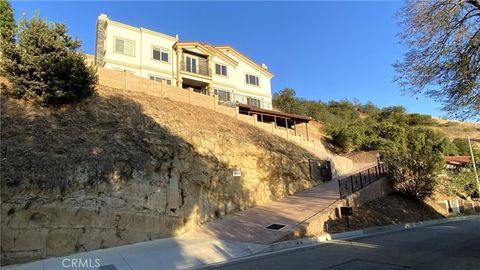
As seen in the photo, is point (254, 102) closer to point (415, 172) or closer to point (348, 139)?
point (348, 139)

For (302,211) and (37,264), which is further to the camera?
(302,211)

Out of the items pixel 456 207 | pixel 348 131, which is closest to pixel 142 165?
pixel 456 207

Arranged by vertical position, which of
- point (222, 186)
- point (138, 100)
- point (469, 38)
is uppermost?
point (138, 100)

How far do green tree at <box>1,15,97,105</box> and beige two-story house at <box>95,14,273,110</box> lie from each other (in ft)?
44.4

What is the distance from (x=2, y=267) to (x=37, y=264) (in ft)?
2.76

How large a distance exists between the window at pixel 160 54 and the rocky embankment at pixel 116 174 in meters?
13.0

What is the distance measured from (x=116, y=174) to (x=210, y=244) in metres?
4.43

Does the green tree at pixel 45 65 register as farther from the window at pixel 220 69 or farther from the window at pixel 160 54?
the window at pixel 220 69

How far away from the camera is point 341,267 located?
842 centimetres

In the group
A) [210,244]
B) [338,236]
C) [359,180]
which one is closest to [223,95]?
[359,180]

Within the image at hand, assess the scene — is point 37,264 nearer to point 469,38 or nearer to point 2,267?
point 2,267

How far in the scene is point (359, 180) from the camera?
851 inches

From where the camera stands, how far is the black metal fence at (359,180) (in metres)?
18.7

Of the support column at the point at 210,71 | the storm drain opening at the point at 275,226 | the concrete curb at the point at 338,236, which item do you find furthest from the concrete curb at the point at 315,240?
the support column at the point at 210,71
